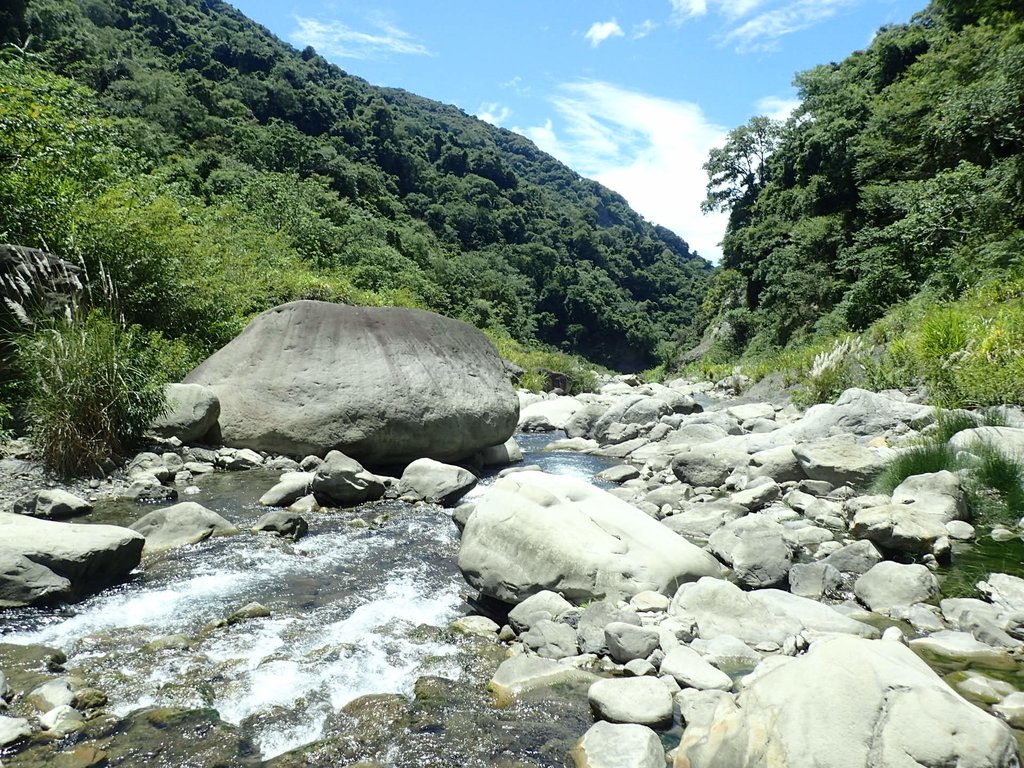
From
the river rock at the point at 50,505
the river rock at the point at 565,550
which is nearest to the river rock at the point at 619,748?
the river rock at the point at 565,550

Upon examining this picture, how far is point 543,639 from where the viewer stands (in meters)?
4.03

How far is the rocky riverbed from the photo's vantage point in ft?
8.84

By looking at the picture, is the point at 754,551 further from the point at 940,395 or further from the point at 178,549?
the point at 940,395

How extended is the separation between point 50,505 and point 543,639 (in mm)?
4971

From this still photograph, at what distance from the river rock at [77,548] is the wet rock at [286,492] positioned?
231cm

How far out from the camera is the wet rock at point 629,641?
3.74m

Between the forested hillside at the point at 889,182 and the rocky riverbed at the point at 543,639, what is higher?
the forested hillside at the point at 889,182

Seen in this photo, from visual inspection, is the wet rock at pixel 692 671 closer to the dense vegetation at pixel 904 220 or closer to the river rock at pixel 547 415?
the dense vegetation at pixel 904 220

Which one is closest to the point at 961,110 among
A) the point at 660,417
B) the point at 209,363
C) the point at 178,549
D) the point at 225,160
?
the point at 660,417

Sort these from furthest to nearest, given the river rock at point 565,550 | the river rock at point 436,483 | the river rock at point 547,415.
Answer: the river rock at point 547,415 < the river rock at point 436,483 < the river rock at point 565,550

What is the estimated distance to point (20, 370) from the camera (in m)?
8.20

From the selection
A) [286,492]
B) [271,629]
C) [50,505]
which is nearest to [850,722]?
[271,629]

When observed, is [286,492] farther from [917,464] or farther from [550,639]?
[917,464]

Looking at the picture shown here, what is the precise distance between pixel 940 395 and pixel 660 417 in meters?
6.11
